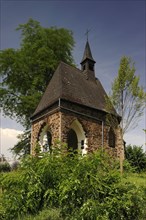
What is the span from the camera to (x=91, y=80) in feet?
73.0

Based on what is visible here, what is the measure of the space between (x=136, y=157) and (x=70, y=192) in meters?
15.3

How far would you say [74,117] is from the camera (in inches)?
631

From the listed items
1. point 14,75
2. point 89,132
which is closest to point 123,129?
point 89,132

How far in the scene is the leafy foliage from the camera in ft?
61.3

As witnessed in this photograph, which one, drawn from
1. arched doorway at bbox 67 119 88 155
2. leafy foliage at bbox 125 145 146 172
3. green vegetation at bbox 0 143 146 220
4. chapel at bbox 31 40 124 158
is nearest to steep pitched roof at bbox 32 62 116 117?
chapel at bbox 31 40 124 158

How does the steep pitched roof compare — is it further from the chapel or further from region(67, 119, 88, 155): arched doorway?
region(67, 119, 88, 155): arched doorway

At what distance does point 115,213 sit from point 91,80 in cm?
1810

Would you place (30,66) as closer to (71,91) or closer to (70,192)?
(71,91)

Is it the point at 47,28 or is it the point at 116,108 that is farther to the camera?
the point at 47,28

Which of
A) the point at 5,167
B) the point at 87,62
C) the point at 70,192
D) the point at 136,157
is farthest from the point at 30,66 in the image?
the point at 70,192

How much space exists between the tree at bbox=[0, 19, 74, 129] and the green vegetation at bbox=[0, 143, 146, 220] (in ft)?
57.6

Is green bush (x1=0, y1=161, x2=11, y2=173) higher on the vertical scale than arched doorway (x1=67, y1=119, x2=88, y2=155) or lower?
lower

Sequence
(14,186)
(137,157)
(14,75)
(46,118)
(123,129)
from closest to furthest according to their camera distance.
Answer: (14,186) < (123,129) < (46,118) < (137,157) < (14,75)

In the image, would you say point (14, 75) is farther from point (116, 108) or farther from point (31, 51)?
point (116, 108)
